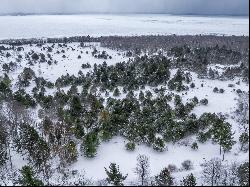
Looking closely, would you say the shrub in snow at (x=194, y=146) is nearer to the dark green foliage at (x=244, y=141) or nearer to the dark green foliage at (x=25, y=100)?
the dark green foliage at (x=244, y=141)

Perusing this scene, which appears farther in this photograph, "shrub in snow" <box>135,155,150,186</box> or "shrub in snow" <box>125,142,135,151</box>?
"shrub in snow" <box>125,142,135,151</box>

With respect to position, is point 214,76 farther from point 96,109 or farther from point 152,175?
point 152,175

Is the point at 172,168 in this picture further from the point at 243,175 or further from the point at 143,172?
the point at 243,175

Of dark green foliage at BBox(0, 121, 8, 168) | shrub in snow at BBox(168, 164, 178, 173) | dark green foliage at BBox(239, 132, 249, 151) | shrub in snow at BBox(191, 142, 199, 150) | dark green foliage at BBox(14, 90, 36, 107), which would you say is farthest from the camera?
dark green foliage at BBox(14, 90, 36, 107)

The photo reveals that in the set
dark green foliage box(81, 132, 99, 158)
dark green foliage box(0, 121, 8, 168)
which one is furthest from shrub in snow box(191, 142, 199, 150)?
dark green foliage box(0, 121, 8, 168)

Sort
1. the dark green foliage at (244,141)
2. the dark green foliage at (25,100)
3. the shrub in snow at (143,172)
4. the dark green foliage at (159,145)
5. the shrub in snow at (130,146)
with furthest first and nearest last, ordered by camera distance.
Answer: the dark green foliage at (25,100)
the shrub in snow at (130,146)
the dark green foliage at (159,145)
the dark green foliage at (244,141)
the shrub in snow at (143,172)

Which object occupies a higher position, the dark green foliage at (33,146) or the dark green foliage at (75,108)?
the dark green foliage at (75,108)

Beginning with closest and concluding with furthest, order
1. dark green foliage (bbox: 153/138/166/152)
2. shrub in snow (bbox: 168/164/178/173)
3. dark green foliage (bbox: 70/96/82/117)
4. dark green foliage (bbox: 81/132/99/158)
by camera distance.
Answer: shrub in snow (bbox: 168/164/178/173) → dark green foliage (bbox: 81/132/99/158) → dark green foliage (bbox: 153/138/166/152) → dark green foliage (bbox: 70/96/82/117)

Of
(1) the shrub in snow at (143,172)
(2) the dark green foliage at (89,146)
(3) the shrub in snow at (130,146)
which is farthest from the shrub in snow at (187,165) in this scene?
(2) the dark green foliage at (89,146)

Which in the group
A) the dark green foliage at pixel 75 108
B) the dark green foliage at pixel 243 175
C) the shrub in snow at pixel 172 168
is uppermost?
the dark green foliage at pixel 75 108

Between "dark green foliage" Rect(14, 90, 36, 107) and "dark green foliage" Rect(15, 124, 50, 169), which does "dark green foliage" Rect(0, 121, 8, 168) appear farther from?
"dark green foliage" Rect(14, 90, 36, 107)

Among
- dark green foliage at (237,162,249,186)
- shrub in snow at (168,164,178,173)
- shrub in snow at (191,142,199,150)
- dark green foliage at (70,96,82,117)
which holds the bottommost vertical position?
shrub in snow at (168,164,178,173)
